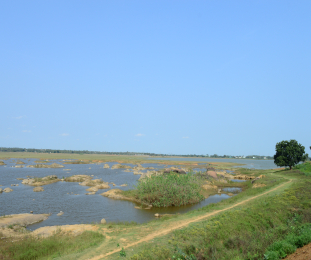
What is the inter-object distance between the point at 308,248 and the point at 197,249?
622 cm

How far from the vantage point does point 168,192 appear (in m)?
34.5

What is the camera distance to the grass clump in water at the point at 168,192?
111ft

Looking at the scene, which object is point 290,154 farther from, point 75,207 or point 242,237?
point 75,207

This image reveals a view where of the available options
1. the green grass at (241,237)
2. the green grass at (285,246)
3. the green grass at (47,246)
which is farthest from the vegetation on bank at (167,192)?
the green grass at (285,246)

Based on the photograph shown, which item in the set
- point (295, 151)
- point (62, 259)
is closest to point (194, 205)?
point (62, 259)

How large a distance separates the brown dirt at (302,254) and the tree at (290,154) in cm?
5273

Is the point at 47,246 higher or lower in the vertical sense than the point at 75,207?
higher

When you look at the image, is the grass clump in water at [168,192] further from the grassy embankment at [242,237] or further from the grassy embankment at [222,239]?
the grassy embankment at [242,237]

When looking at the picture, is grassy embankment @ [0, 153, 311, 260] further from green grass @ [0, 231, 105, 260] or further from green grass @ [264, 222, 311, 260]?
green grass @ [0, 231, 105, 260]

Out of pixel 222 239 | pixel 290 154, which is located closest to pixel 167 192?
pixel 222 239

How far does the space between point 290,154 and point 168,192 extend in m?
41.7

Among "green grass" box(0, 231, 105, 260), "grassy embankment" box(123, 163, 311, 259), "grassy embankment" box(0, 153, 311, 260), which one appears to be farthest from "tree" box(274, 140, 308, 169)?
"green grass" box(0, 231, 105, 260)

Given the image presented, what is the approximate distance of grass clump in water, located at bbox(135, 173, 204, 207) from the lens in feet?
111

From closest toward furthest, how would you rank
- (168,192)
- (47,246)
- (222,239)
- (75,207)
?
1. (47,246)
2. (222,239)
3. (75,207)
4. (168,192)
